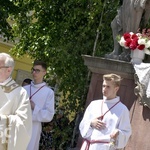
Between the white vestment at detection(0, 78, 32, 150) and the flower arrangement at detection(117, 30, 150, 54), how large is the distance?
255cm

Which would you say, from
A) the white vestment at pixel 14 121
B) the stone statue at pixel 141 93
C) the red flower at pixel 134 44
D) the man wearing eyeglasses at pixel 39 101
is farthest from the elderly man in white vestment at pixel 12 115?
the red flower at pixel 134 44

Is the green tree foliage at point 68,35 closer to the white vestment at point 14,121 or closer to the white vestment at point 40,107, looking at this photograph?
the white vestment at point 40,107

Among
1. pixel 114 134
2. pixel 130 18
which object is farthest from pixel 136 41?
pixel 114 134

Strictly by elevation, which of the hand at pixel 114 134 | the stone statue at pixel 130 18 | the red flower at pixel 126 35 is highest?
the stone statue at pixel 130 18

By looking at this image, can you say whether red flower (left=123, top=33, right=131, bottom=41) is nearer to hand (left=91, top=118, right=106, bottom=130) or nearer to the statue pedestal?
the statue pedestal

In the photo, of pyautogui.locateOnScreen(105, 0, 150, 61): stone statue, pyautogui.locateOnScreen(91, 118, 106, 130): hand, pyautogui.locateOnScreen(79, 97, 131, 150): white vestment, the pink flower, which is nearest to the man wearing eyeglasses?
pyautogui.locateOnScreen(79, 97, 131, 150): white vestment

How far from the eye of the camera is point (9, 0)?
34.3 feet

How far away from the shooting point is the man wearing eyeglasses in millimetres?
6375

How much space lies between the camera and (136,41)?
706cm

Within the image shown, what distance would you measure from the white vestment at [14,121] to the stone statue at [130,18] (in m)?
2.84

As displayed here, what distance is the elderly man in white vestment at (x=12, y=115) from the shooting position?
4840 millimetres

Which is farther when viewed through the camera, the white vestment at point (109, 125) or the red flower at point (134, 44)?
the red flower at point (134, 44)

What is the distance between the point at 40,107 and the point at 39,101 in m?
0.10

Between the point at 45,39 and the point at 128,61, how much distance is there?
3.34 meters
